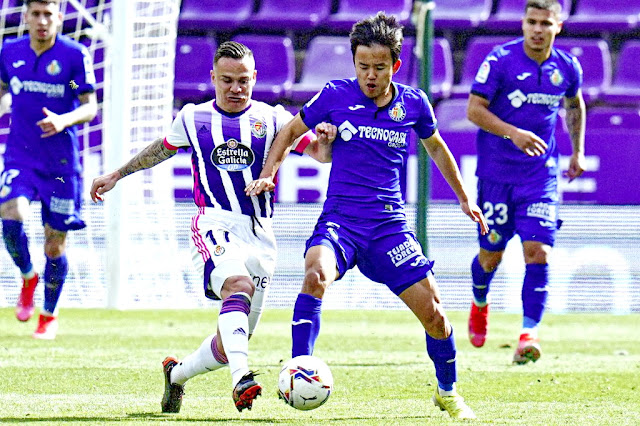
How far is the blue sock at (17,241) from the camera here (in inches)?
340

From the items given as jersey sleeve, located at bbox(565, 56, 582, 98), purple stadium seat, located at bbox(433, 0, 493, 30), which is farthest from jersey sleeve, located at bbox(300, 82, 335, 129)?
purple stadium seat, located at bbox(433, 0, 493, 30)

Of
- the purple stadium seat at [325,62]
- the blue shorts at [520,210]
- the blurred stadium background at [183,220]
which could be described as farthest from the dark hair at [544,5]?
the purple stadium seat at [325,62]

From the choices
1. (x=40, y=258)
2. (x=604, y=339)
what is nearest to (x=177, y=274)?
(x=40, y=258)

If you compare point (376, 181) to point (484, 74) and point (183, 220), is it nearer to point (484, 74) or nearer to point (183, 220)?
point (484, 74)

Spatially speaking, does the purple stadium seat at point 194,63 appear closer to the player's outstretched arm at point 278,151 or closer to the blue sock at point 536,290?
the blue sock at point 536,290

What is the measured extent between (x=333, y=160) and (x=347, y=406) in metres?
1.17

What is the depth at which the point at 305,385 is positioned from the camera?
4.76m

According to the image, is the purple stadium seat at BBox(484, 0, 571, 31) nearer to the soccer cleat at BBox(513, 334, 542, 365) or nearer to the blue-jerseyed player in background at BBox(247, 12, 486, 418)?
the soccer cleat at BBox(513, 334, 542, 365)

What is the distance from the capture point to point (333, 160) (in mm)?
5465

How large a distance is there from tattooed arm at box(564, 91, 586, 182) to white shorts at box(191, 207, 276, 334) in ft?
10.9

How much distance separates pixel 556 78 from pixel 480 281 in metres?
1.60

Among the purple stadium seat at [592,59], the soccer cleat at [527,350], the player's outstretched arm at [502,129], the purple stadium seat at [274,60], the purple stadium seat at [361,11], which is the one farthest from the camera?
the purple stadium seat at [361,11]

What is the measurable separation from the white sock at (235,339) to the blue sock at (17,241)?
13.1ft

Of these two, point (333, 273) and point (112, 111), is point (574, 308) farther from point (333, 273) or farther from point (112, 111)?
point (333, 273)
